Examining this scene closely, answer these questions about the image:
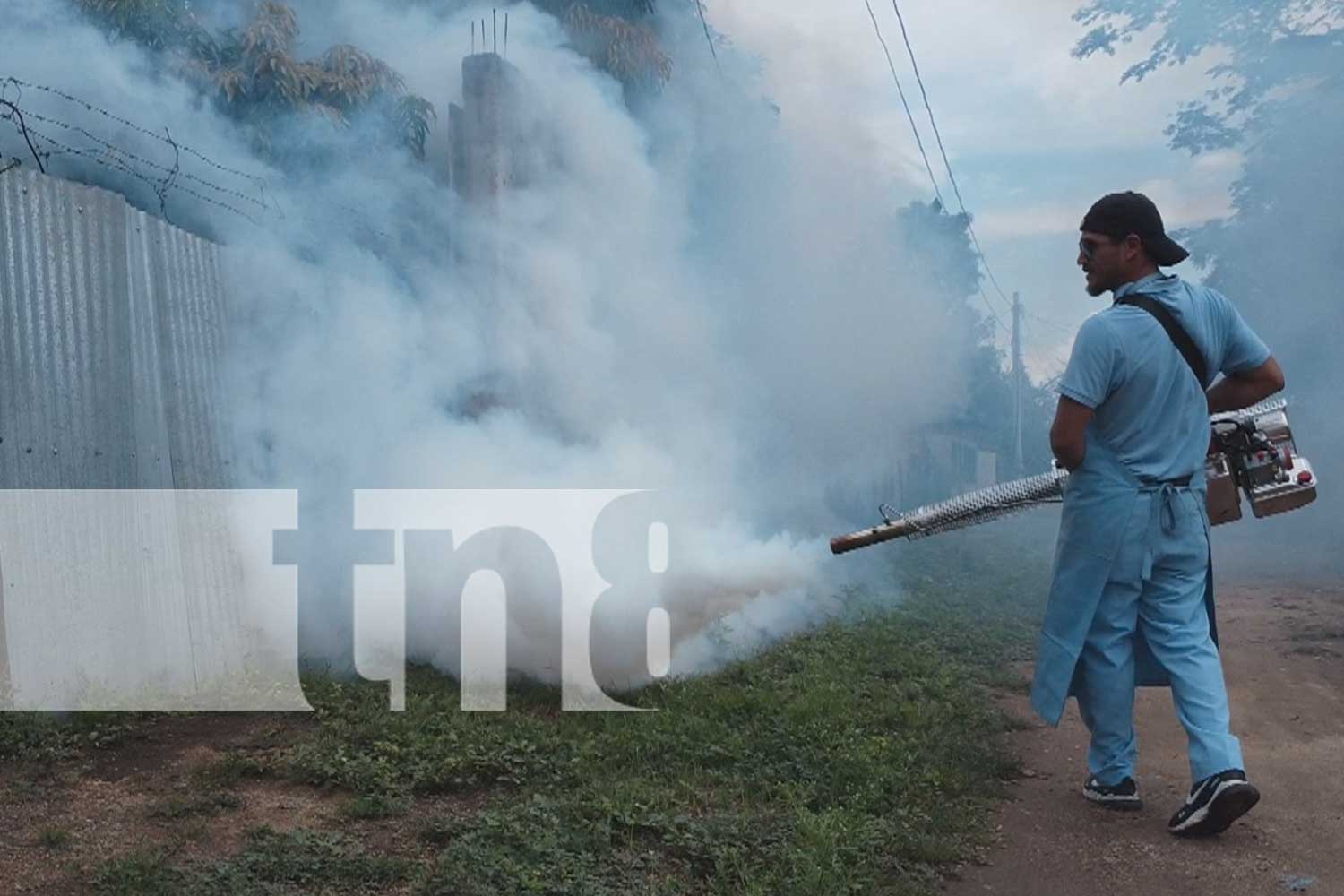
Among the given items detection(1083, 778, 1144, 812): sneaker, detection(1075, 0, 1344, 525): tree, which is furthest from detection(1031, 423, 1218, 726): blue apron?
detection(1075, 0, 1344, 525): tree

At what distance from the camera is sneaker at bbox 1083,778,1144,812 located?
4035mm

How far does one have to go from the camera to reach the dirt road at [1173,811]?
3459 millimetres

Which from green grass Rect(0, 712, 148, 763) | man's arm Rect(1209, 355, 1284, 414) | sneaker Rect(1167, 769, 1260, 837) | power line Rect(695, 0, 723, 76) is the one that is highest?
power line Rect(695, 0, 723, 76)

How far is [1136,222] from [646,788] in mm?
2494

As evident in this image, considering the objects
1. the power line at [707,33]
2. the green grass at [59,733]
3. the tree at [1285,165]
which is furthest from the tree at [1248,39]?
the green grass at [59,733]

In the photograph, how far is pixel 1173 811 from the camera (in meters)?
4.02

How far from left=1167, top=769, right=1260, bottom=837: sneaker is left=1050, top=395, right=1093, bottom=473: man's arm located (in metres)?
1.09

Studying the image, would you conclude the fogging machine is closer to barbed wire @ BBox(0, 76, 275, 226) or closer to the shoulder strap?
the shoulder strap

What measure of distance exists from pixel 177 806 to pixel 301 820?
0.39 m

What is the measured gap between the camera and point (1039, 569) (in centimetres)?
1116

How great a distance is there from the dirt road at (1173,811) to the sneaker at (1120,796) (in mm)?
29

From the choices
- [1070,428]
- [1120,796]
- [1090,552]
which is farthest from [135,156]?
[1120,796]

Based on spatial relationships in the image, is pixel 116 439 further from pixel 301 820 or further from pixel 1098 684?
pixel 1098 684

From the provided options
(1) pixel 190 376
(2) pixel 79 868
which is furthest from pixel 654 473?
(2) pixel 79 868
